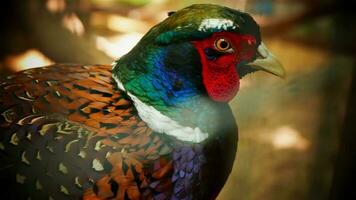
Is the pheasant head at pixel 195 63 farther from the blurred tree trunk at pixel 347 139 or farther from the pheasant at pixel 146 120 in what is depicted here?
the blurred tree trunk at pixel 347 139

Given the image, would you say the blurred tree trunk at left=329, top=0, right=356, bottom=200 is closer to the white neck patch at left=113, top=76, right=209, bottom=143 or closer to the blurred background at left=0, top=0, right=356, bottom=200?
the blurred background at left=0, top=0, right=356, bottom=200

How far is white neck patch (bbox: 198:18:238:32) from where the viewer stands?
24.6 inches

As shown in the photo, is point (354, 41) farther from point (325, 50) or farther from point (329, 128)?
point (329, 128)

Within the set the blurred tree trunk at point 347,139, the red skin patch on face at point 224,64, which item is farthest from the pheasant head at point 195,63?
the blurred tree trunk at point 347,139

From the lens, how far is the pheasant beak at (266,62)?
2.18ft

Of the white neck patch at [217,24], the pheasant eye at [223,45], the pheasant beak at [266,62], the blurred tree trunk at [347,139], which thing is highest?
the white neck patch at [217,24]

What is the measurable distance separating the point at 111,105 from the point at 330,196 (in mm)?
428

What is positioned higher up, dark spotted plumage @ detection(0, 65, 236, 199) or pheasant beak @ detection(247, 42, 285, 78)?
pheasant beak @ detection(247, 42, 285, 78)

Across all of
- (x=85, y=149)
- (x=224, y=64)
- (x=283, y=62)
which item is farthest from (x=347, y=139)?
(x=85, y=149)

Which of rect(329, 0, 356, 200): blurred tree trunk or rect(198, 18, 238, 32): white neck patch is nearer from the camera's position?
rect(198, 18, 238, 32): white neck patch

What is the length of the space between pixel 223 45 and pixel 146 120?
0.49ft

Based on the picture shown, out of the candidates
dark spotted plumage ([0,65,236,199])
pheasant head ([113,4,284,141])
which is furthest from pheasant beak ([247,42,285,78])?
dark spotted plumage ([0,65,236,199])

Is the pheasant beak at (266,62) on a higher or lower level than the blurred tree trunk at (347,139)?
higher

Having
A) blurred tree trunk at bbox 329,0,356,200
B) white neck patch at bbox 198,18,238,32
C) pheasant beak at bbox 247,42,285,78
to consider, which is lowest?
blurred tree trunk at bbox 329,0,356,200
